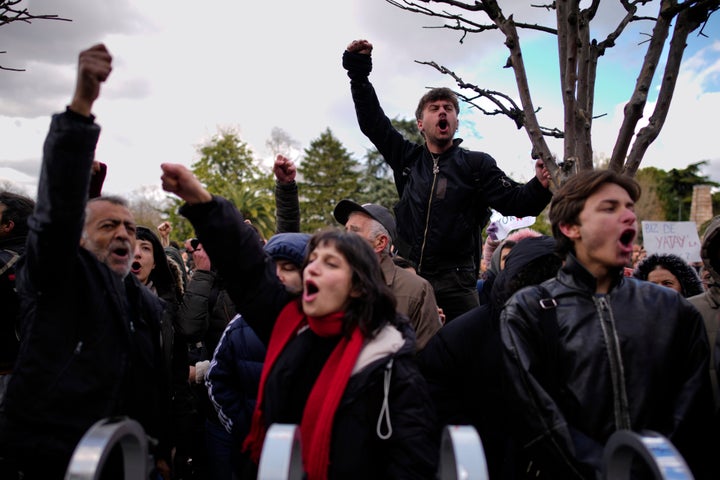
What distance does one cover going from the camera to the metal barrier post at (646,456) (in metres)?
1.36

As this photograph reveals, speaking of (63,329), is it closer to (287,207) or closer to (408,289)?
(408,289)

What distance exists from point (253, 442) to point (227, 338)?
38.8 inches

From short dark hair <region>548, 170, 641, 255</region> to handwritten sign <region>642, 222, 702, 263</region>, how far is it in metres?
5.90

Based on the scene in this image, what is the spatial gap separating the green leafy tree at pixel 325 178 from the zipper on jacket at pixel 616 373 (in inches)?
1784

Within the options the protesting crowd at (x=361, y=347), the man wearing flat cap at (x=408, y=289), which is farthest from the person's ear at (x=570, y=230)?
the man wearing flat cap at (x=408, y=289)

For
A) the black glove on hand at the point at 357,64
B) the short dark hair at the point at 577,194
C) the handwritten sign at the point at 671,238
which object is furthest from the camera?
the handwritten sign at the point at 671,238

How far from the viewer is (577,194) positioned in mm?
2242

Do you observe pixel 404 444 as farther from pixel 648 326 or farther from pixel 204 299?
pixel 204 299

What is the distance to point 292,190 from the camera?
12.8ft

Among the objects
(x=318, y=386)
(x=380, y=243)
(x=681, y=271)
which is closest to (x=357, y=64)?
(x=380, y=243)

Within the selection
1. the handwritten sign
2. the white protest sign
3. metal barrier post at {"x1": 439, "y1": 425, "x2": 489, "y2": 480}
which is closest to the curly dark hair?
the white protest sign

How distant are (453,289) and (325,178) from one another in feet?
157

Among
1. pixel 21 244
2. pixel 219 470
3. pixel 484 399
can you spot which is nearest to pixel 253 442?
pixel 484 399

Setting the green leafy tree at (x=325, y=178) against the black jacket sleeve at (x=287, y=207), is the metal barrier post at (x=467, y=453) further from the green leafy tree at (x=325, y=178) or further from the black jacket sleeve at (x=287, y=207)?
the green leafy tree at (x=325, y=178)
